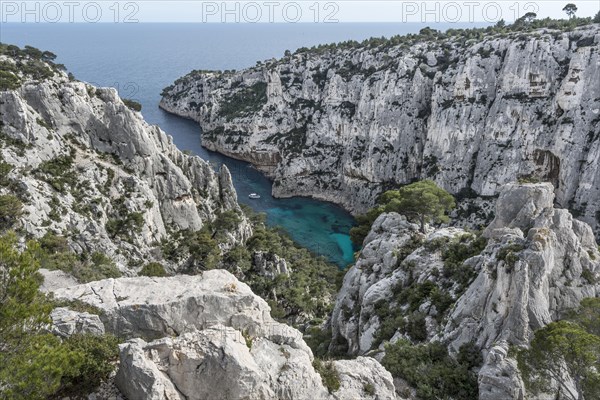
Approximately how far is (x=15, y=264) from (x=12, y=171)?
110 ft

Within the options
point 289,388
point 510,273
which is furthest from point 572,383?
point 289,388

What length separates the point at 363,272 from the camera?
32.9 m

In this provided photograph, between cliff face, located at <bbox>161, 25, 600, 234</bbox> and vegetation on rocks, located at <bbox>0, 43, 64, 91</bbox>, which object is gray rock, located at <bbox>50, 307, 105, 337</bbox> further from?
cliff face, located at <bbox>161, 25, 600, 234</bbox>

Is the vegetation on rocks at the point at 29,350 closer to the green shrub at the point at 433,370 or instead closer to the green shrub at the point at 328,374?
the green shrub at the point at 328,374

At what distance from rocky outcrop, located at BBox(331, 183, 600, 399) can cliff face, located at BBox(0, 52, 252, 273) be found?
80.0 ft

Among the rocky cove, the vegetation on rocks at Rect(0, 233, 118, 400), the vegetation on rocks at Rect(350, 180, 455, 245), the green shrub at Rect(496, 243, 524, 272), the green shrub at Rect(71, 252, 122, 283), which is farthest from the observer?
the vegetation on rocks at Rect(350, 180, 455, 245)


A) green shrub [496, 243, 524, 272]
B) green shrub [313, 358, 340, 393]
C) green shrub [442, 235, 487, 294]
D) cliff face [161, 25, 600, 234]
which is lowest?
green shrub [313, 358, 340, 393]

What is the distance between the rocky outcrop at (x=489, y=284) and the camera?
62.2 feet

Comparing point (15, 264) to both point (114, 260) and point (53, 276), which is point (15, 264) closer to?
point (53, 276)

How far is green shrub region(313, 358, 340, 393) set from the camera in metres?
15.1

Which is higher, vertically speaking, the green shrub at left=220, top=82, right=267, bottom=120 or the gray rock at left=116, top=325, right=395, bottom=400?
the green shrub at left=220, top=82, right=267, bottom=120

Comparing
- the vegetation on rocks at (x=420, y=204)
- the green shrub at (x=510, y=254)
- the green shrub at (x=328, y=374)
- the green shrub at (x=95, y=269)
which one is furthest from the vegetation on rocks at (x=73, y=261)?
the green shrub at (x=510, y=254)

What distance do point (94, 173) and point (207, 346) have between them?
39538 millimetres

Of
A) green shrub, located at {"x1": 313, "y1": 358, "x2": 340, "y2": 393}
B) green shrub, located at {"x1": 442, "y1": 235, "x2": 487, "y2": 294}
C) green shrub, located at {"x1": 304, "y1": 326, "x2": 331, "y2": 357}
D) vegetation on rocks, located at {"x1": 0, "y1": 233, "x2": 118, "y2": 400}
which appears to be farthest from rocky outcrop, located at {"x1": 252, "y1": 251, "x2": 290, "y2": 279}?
vegetation on rocks, located at {"x1": 0, "y1": 233, "x2": 118, "y2": 400}
